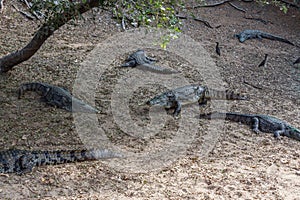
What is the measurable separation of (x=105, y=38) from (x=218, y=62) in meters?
2.88

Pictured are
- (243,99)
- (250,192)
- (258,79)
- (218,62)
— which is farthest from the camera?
(218,62)

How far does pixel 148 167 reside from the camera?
4.70 metres

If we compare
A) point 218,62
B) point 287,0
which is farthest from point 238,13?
point 218,62

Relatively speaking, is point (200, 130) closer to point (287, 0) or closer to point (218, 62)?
point (218, 62)

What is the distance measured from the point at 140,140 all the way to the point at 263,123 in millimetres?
2070

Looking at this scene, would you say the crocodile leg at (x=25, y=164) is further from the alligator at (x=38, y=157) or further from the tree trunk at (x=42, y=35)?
the tree trunk at (x=42, y=35)

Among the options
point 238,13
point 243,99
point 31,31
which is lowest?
point 243,99

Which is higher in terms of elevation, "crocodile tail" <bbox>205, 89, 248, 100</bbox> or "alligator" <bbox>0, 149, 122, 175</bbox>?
"crocodile tail" <bbox>205, 89, 248, 100</bbox>

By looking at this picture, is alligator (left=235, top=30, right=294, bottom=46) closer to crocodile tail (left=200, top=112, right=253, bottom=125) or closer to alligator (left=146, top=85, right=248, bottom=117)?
alligator (left=146, top=85, right=248, bottom=117)

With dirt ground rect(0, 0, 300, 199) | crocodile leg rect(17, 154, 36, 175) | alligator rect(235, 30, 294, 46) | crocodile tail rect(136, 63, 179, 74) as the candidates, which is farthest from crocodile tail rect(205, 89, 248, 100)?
alligator rect(235, 30, 294, 46)

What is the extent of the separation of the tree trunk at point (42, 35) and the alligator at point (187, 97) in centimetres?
191

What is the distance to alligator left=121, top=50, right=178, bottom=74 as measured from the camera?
8.45 metres

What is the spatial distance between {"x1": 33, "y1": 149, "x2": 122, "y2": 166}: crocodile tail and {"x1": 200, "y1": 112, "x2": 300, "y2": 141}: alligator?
7.51 ft

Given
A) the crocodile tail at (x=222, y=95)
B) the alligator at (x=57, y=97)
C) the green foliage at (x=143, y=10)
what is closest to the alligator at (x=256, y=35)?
the crocodile tail at (x=222, y=95)
